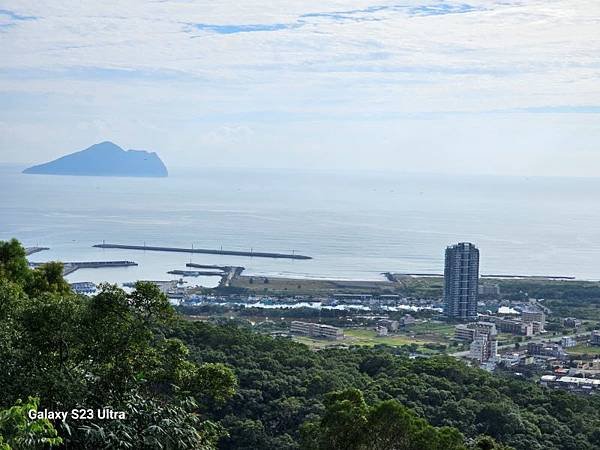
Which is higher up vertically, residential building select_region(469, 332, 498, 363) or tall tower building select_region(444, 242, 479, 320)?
tall tower building select_region(444, 242, 479, 320)

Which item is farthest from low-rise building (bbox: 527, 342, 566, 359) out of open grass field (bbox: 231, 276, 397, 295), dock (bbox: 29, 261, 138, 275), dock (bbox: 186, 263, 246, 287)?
dock (bbox: 29, 261, 138, 275)

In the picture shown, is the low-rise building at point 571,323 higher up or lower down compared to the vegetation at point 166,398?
lower down

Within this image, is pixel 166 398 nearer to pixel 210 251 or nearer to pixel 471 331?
pixel 471 331

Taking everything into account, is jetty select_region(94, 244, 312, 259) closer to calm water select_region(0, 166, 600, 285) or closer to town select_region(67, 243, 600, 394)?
calm water select_region(0, 166, 600, 285)

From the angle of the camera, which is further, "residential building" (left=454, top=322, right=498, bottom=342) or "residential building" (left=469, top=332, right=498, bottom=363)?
"residential building" (left=454, top=322, right=498, bottom=342)

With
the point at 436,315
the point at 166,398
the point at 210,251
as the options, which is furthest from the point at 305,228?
the point at 166,398

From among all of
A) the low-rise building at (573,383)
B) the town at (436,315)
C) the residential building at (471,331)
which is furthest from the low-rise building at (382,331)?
the low-rise building at (573,383)

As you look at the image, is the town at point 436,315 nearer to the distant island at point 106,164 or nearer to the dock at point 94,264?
the dock at point 94,264
